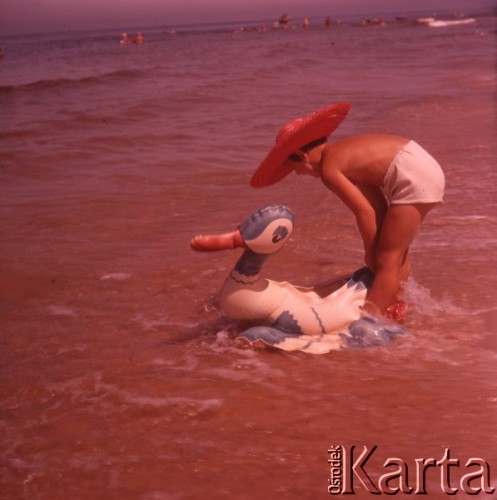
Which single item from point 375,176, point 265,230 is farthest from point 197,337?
point 375,176

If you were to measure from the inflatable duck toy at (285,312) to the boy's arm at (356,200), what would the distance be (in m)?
0.28

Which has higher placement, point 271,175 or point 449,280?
point 271,175

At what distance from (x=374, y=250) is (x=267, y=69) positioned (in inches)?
632

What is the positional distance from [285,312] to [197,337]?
556mm

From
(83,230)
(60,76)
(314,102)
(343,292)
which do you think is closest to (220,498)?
(343,292)

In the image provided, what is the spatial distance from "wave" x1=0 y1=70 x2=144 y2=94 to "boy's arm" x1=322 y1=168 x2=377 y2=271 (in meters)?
14.2

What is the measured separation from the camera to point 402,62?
64.4 ft

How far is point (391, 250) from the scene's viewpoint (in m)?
3.58

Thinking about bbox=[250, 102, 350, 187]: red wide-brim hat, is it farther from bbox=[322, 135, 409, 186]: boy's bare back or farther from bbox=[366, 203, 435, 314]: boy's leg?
bbox=[366, 203, 435, 314]: boy's leg

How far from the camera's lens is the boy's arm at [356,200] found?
356cm

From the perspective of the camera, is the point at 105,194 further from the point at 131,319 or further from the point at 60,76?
the point at 60,76

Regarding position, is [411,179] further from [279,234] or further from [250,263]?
[250,263]

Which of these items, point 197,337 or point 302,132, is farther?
point 197,337

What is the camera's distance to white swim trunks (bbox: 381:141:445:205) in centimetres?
359
